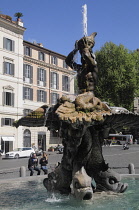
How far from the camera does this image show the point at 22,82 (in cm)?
4025

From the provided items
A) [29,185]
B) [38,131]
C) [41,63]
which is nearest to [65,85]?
[41,63]

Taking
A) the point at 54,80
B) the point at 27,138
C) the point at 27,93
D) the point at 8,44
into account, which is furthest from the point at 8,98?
the point at 54,80

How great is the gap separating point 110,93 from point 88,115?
3291cm

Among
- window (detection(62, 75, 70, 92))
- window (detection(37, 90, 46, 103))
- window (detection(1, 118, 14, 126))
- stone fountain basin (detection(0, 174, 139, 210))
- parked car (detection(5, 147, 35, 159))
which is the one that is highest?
window (detection(62, 75, 70, 92))

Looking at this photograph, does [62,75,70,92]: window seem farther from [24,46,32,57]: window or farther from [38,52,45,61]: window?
[24,46,32,57]: window

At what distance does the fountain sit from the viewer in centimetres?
616

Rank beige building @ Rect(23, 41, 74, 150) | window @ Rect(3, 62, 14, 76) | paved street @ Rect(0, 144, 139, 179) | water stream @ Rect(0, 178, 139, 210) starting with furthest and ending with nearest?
beige building @ Rect(23, 41, 74, 150)
window @ Rect(3, 62, 14, 76)
paved street @ Rect(0, 144, 139, 179)
water stream @ Rect(0, 178, 139, 210)

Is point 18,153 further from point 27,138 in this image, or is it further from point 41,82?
point 41,82

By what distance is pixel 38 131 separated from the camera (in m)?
42.4

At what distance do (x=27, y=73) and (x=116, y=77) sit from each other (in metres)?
12.4

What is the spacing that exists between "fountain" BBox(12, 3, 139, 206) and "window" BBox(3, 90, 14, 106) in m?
30.7

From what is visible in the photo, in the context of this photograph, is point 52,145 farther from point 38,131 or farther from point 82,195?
point 82,195

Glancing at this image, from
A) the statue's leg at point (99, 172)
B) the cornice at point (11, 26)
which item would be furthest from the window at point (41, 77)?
the statue's leg at point (99, 172)

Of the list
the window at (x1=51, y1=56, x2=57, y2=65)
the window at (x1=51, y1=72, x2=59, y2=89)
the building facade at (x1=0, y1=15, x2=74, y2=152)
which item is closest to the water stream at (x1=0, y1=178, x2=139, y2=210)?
the building facade at (x1=0, y1=15, x2=74, y2=152)
